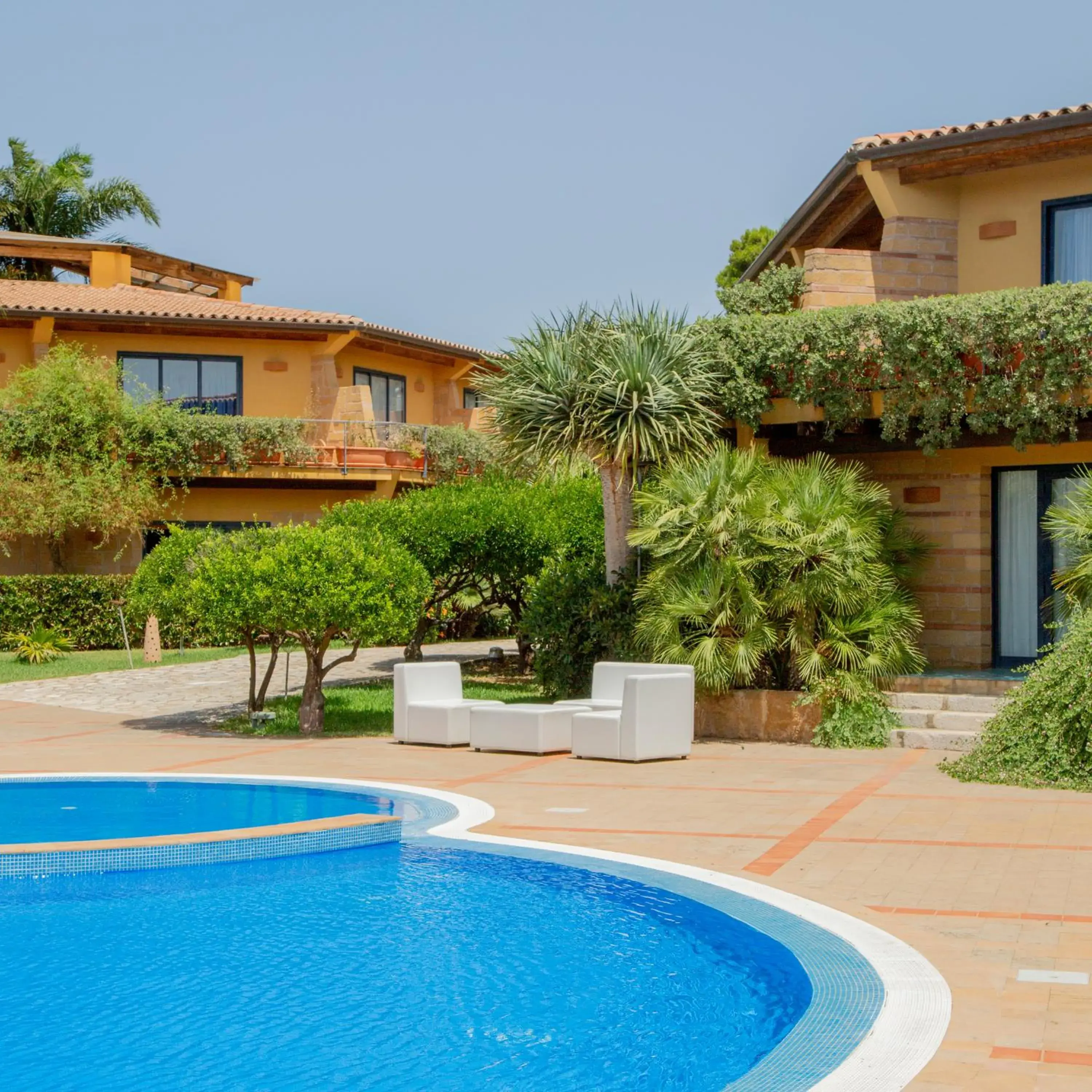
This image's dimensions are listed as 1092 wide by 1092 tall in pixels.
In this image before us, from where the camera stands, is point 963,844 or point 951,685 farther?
point 951,685

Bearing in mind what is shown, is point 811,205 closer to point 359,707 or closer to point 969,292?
point 969,292

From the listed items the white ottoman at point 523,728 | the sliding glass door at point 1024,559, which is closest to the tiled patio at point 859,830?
the white ottoman at point 523,728

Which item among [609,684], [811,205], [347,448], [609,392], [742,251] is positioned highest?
[742,251]

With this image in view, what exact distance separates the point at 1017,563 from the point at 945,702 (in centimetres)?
345

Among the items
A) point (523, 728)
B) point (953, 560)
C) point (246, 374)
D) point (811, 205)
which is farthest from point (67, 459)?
point (953, 560)

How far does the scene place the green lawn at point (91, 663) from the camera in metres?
24.0

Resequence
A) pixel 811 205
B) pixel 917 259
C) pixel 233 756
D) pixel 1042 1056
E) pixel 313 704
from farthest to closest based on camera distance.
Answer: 1. pixel 811 205
2. pixel 917 259
3. pixel 313 704
4. pixel 233 756
5. pixel 1042 1056

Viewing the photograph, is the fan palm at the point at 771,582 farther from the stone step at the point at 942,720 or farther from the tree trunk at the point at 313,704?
the tree trunk at the point at 313,704

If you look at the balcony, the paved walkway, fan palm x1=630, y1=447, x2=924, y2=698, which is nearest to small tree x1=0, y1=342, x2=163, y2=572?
the balcony

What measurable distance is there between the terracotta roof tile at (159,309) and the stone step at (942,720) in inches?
704

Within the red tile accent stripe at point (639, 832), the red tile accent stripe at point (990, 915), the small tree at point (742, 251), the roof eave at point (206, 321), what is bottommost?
the red tile accent stripe at point (639, 832)

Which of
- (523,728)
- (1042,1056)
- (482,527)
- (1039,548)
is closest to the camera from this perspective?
(1042,1056)

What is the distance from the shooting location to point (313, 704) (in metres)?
17.0

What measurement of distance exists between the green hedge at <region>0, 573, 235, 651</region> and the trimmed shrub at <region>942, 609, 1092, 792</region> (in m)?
18.4
